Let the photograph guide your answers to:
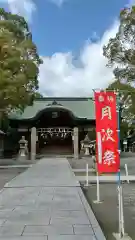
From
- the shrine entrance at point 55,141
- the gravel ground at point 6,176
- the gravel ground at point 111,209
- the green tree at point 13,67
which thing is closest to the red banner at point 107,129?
the gravel ground at point 111,209

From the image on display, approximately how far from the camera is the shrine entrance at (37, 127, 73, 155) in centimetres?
4156

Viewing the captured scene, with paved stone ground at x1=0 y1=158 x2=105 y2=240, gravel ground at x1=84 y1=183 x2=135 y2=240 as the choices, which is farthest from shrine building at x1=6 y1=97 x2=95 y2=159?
paved stone ground at x1=0 y1=158 x2=105 y2=240

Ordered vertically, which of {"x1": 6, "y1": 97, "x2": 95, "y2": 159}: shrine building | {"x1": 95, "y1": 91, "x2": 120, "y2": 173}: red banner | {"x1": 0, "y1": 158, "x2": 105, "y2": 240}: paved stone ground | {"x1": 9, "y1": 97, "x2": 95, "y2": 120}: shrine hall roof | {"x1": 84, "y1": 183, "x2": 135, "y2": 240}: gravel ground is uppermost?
{"x1": 9, "y1": 97, "x2": 95, "y2": 120}: shrine hall roof

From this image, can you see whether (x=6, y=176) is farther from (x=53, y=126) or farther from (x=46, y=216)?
(x=53, y=126)

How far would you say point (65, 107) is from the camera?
132 ft

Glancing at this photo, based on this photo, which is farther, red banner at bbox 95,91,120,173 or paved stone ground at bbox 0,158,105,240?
red banner at bbox 95,91,120,173

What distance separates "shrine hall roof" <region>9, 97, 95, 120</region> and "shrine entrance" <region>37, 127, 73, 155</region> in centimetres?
266

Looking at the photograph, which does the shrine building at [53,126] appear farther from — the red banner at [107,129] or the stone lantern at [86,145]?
the red banner at [107,129]

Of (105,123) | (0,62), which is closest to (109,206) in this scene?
(105,123)

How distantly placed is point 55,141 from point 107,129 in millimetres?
38103

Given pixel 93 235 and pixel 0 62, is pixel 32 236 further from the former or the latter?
pixel 0 62

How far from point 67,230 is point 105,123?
211 centimetres

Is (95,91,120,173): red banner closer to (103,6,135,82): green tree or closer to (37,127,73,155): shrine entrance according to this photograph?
(103,6,135,82): green tree

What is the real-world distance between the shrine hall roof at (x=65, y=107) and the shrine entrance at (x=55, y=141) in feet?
8.72
